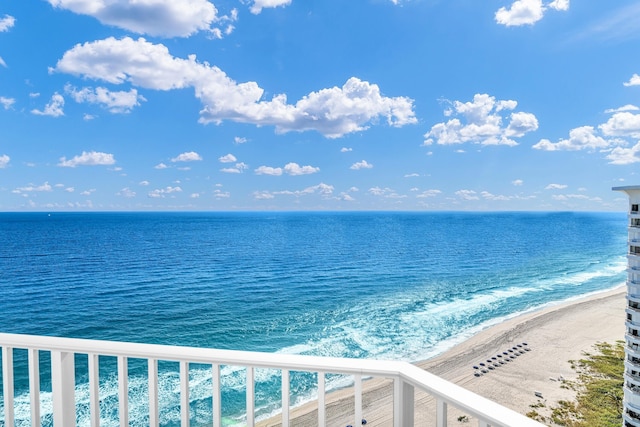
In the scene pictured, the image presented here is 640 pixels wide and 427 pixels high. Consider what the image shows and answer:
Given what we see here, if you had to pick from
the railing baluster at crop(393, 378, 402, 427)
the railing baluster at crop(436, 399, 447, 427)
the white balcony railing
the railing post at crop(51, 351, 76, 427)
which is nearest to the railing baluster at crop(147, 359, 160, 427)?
the white balcony railing

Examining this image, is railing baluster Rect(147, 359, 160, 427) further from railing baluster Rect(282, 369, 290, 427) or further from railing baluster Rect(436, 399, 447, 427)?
railing baluster Rect(436, 399, 447, 427)

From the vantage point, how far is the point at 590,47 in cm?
4162

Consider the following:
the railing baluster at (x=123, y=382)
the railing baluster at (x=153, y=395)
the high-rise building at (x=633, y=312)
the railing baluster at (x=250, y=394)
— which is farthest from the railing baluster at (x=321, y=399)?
the high-rise building at (x=633, y=312)

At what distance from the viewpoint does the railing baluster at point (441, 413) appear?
1051 mm

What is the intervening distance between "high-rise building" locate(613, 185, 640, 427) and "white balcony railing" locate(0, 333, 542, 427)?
27.4 ft

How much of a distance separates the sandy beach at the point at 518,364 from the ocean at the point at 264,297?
Answer: 38.7 inches

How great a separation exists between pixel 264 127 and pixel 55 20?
3343 centimetres

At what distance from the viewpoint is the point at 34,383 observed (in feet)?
4.85

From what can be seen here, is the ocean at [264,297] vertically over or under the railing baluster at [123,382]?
under

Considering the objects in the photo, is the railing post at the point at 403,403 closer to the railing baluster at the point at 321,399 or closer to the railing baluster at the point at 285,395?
the railing baluster at the point at 321,399

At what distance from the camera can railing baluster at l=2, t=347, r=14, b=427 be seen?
4.89 feet

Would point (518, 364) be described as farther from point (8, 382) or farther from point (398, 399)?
point (8, 382)

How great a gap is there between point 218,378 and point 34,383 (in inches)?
31.3

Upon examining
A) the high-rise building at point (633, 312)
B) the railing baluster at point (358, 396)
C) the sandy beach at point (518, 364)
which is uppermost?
the railing baluster at point (358, 396)
